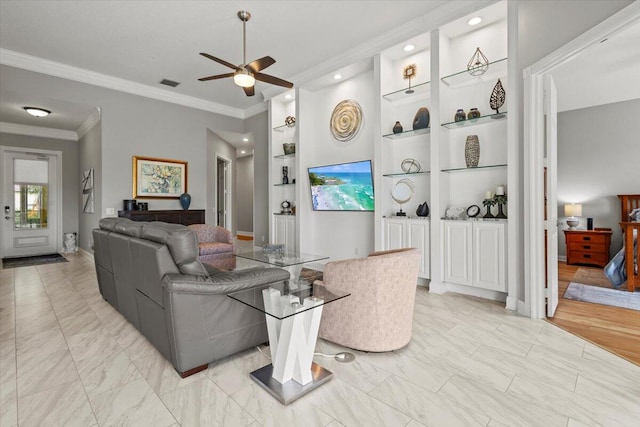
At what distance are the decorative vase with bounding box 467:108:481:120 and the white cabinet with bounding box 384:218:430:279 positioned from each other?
4.33 feet

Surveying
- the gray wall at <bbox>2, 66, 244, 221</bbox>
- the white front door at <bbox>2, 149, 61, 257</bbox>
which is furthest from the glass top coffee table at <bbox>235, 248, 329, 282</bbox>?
the white front door at <bbox>2, 149, 61, 257</bbox>

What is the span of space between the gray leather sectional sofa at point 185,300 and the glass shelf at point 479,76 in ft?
10.4

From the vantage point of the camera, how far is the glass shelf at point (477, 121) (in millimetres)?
3529

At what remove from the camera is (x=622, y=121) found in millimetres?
5605

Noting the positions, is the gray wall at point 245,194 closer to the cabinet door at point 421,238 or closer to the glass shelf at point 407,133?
the glass shelf at point 407,133

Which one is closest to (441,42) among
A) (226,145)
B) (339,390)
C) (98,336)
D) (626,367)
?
(626,367)

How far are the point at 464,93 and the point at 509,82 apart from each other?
0.71 metres

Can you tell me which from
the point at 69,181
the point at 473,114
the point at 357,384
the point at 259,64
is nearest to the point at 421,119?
the point at 473,114

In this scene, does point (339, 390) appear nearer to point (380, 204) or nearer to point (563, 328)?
point (563, 328)

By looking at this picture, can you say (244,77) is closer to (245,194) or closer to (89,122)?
(89,122)

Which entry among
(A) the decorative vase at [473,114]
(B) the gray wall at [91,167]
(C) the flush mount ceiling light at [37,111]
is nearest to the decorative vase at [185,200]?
(B) the gray wall at [91,167]

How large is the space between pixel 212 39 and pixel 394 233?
3629 mm

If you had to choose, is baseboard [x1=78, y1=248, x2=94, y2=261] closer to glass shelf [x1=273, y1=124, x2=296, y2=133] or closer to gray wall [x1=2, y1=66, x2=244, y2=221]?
gray wall [x1=2, y1=66, x2=244, y2=221]

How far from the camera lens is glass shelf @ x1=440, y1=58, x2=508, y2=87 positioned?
141 inches
